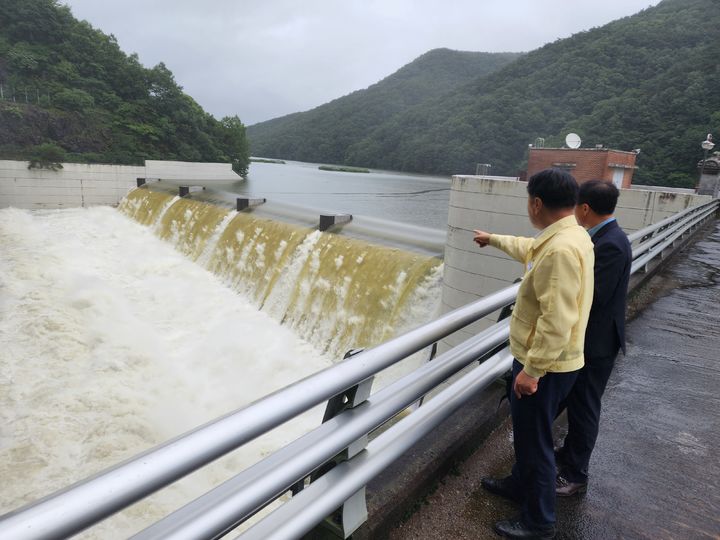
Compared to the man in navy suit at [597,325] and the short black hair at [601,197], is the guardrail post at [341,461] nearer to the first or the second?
the man in navy suit at [597,325]

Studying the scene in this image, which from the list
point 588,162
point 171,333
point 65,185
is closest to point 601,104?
point 588,162

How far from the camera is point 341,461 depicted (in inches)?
58.9

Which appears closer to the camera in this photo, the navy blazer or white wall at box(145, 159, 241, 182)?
the navy blazer

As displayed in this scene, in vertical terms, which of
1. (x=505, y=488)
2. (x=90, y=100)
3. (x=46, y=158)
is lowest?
(x=505, y=488)

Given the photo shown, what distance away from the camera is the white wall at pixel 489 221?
662 centimetres

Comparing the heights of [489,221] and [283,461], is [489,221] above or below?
above

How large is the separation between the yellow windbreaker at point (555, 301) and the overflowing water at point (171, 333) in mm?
4694

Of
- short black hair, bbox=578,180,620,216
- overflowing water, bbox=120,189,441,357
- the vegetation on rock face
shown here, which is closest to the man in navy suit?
short black hair, bbox=578,180,620,216

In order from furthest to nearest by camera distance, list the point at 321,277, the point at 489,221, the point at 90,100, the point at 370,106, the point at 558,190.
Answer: the point at 370,106 → the point at 90,100 → the point at 321,277 → the point at 489,221 → the point at 558,190

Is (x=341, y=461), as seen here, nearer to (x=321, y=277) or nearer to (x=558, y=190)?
(x=558, y=190)

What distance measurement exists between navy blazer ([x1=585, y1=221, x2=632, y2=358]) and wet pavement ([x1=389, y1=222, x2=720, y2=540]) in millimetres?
679

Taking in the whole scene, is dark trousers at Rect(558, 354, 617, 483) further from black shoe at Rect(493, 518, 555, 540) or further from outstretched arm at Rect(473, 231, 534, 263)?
outstretched arm at Rect(473, 231, 534, 263)

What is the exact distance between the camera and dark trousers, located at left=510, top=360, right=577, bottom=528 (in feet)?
5.81

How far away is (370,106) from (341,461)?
94.8 meters
